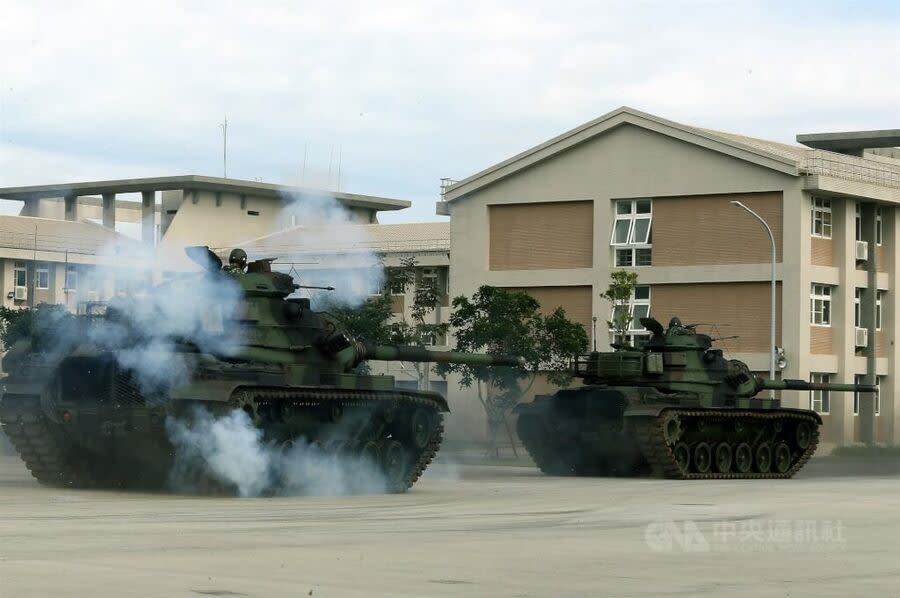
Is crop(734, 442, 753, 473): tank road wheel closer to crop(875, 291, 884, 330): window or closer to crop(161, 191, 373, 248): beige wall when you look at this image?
crop(875, 291, 884, 330): window

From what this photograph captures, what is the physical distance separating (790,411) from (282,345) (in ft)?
49.4

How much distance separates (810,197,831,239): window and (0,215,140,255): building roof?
32274mm

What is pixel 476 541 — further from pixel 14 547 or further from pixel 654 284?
pixel 654 284

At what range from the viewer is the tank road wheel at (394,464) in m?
30.5

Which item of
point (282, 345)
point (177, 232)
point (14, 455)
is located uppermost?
point (177, 232)

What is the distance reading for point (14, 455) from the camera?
156ft

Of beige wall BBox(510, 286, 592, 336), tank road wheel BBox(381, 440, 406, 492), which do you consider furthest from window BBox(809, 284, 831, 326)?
tank road wheel BBox(381, 440, 406, 492)

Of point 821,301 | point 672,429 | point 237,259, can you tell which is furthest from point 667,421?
point 821,301

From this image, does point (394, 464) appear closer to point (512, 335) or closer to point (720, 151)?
point (512, 335)

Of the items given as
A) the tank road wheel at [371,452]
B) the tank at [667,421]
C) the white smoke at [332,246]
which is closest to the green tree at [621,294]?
the tank at [667,421]

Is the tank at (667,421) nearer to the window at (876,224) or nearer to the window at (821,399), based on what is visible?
the window at (821,399)

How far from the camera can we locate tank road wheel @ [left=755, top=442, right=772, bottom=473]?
39.2m

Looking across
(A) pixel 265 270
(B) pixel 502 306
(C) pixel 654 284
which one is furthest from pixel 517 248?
(A) pixel 265 270

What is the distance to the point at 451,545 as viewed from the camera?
18.5 metres
